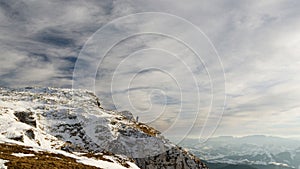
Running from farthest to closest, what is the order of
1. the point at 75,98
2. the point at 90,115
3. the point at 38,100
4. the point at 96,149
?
the point at 75,98
the point at 38,100
the point at 90,115
the point at 96,149

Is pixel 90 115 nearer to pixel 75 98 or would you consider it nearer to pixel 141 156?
pixel 141 156

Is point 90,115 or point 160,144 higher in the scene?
point 90,115

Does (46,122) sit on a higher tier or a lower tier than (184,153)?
higher

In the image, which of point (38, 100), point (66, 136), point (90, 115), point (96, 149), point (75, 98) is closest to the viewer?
point (96, 149)

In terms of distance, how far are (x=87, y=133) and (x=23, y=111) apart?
2893 cm

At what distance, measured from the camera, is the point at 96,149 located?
10481 centimetres

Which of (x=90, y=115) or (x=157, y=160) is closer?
(x=157, y=160)

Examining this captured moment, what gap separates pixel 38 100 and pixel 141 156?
85130mm

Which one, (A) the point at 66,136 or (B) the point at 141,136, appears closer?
(A) the point at 66,136

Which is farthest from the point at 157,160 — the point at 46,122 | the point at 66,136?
the point at 46,122

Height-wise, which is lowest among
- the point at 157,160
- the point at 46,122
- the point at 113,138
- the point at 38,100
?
the point at 157,160

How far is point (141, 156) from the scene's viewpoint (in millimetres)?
110000

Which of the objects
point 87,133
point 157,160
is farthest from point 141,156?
point 87,133

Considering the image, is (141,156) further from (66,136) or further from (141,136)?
(66,136)
